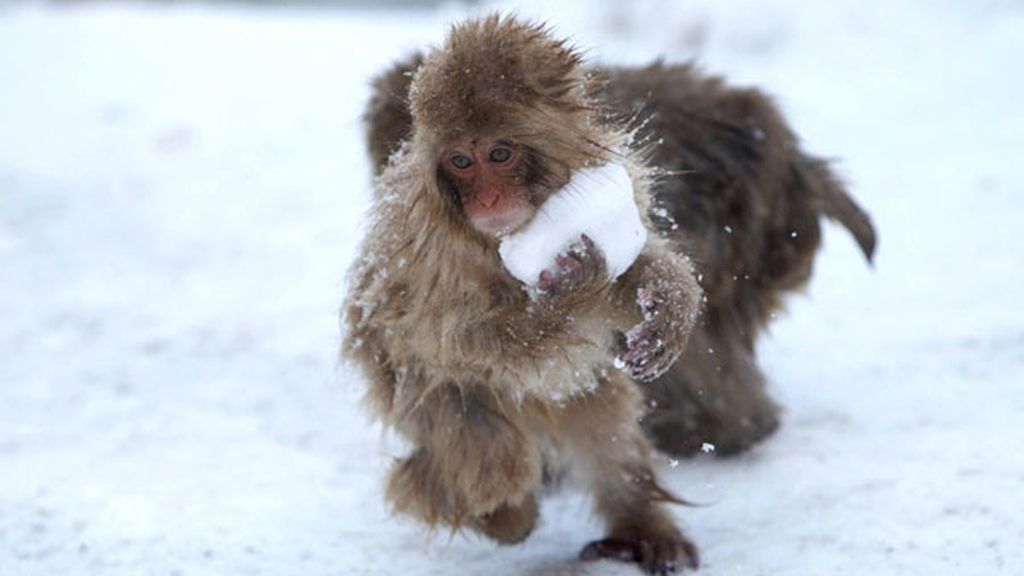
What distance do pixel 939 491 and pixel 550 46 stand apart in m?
1.82

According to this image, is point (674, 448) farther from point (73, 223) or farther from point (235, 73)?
point (235, 73)

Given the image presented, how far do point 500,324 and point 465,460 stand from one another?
50cm

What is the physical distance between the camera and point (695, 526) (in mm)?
4070

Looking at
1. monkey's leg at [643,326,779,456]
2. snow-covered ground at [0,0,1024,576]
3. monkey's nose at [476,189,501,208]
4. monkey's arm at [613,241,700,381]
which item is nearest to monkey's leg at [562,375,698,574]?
snow-covered ground at [0,0,1024,576]

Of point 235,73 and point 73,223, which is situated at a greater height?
point 235,73

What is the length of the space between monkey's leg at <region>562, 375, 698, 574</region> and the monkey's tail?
1.23m

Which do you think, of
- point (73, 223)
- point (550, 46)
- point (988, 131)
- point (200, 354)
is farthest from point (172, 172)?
point (550, 46)

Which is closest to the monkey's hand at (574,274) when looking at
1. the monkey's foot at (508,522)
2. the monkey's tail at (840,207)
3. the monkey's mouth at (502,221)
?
the monkey's mouth at (502,221)

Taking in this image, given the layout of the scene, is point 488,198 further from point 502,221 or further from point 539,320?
point 539,320

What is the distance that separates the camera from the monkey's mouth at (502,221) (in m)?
3.02

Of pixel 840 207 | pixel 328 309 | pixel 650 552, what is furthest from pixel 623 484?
pixel 328 309

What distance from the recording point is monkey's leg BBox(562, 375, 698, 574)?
3.62 meters

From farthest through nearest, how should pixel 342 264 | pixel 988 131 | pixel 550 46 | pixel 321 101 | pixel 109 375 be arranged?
pixel 321 101 → pixel 988 131 → pixel 342 264 → pixel 109 375 → pixel 550 46

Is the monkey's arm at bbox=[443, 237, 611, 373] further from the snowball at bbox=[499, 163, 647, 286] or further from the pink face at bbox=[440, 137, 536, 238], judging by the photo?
the pink face at bbox=[440, 137, 536, 238]
